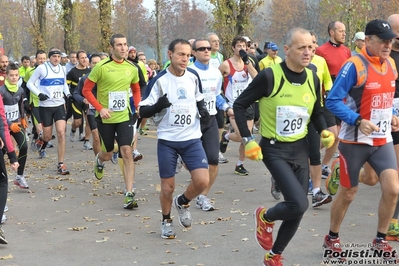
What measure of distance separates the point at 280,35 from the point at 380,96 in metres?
70.0

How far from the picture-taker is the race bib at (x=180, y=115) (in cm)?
775

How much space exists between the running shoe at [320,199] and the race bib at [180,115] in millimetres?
1968

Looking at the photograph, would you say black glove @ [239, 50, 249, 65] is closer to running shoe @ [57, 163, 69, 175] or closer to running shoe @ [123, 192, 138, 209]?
running shoe @ [123, 192, 138, 209]

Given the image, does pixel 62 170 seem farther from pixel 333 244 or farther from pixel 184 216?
pixel 333 244

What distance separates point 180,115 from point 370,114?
7.03 feet

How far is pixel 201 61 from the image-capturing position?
9797mm

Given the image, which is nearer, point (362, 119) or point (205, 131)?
point (362, 119)

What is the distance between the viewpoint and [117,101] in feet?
32.7


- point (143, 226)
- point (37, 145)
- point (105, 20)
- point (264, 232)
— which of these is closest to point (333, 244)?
point (264, 232)

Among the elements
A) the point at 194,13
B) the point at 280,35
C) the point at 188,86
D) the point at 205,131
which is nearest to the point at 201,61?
the point at 205,131

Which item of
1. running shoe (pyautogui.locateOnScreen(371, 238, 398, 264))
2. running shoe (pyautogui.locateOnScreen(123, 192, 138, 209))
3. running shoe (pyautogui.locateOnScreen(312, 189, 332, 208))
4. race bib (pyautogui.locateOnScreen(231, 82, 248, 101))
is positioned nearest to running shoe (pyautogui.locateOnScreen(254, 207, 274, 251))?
running shoe (pyautogui.locateOnScreen(371, 238, 398, 264))

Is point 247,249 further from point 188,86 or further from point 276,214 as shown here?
point 188,86

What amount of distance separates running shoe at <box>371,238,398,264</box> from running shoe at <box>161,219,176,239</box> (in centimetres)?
217

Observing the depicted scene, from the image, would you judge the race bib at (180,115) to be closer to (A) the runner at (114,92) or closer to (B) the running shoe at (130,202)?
(B) the running shoe at (130,202)
